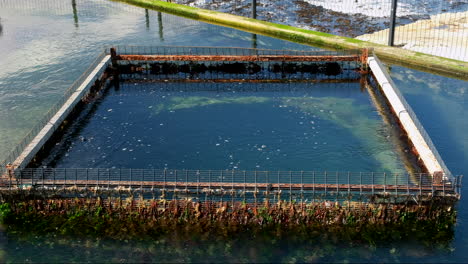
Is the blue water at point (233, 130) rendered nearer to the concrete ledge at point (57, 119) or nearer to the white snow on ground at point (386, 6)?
the concrete ledge at point (57, 119)

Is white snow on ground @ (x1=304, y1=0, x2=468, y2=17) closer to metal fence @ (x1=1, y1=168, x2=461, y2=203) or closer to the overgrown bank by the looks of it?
metal fence @ (x1=1, y1=168, x2=461, y2=203)

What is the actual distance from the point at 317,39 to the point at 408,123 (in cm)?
4373

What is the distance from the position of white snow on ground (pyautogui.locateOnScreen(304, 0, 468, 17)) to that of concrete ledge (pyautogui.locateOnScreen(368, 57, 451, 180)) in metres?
48.1

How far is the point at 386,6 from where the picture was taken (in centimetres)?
13150

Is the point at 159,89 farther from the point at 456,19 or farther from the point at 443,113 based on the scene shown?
the point at 456,19

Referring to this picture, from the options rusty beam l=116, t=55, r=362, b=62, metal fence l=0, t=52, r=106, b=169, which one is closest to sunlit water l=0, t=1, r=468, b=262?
metal fence l=0, t=52, r=106, b=169

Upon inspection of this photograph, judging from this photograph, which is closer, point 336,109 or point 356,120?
point 356,120

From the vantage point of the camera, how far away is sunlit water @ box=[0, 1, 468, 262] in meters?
46.2

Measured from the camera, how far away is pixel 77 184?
50844mm

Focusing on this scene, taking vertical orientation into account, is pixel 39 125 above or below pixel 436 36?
below

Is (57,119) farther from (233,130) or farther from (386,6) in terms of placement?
(386,6)

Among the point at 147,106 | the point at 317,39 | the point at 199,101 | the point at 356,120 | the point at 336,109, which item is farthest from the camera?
the point at 317,39


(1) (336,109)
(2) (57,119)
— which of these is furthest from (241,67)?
(2) (57,119)

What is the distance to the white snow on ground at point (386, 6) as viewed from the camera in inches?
4995
